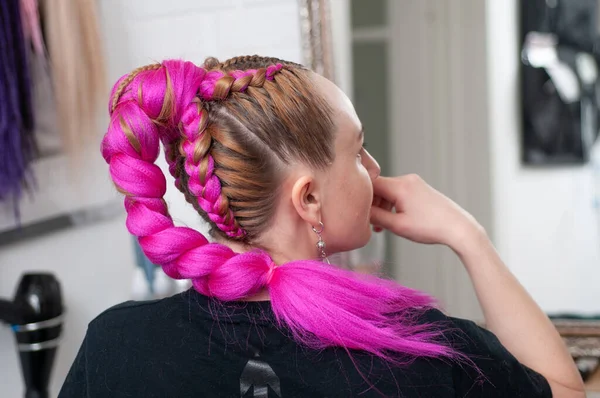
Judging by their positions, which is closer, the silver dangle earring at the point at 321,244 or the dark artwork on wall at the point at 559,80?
the silver dangle earring at the point at 321,244

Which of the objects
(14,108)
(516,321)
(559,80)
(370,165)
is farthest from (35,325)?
(559,80)

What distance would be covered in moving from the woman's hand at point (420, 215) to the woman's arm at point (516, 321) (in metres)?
0.02

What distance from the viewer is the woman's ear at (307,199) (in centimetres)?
69

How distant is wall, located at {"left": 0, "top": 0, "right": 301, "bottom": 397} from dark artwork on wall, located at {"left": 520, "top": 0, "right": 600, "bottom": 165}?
0.42 metres

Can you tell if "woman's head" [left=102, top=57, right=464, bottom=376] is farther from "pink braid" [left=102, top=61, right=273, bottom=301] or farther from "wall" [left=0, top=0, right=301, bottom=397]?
"wall" [left=0, top=0, right=301, bottom=397]

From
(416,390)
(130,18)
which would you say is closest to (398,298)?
(416,390)

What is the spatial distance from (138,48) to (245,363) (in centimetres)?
81

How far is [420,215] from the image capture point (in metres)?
0.86

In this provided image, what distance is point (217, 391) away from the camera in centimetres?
64

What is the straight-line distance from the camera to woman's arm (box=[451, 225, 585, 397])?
29.6 inches

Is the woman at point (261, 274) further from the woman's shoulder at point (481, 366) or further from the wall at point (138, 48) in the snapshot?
the wall at point (138, 48)

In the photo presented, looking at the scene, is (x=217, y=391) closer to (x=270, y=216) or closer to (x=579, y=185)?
(x=270, y=216)

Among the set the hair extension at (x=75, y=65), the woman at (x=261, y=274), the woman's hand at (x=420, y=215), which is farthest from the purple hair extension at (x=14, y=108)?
the woman's hand at (x=420, y=215)

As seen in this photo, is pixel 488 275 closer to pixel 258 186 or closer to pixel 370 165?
pixel 370 165
